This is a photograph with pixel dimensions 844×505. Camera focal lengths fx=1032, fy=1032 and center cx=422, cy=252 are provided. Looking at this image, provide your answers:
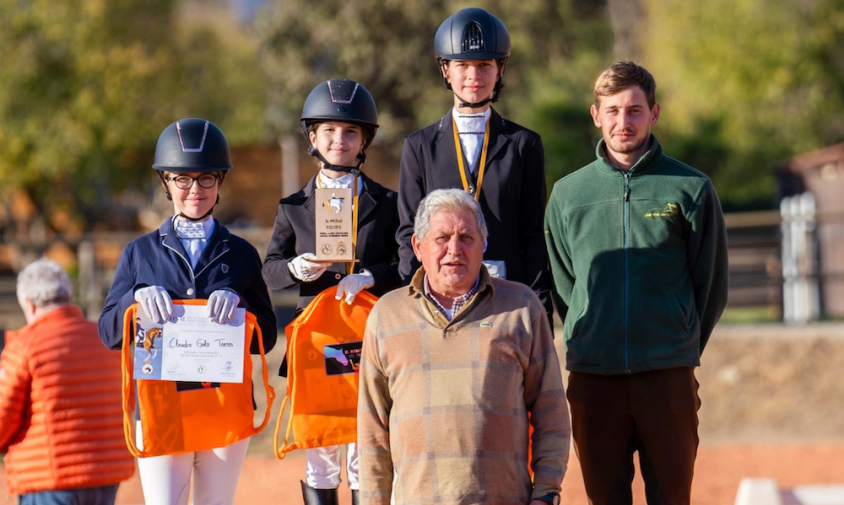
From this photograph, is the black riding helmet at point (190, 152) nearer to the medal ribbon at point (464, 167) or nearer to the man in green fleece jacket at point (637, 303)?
the medal ribbon at point (464, 167)

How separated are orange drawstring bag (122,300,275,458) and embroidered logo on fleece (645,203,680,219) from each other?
1.57 m

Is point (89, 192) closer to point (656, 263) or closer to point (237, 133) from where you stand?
point (237, 133)

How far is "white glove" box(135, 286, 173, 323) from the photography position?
3.78 metres

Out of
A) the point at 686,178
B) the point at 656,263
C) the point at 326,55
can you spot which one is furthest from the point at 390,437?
the point at 326,55

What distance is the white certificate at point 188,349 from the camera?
3854 millimetres

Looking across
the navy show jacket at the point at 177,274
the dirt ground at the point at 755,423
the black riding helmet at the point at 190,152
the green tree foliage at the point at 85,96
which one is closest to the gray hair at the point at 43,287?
the navy show jacket at the point at 177,274

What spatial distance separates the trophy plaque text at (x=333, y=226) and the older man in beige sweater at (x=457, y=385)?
51 cm

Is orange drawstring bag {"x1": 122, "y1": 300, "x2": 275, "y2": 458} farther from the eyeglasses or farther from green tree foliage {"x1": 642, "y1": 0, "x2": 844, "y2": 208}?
green tree foliage {"x1": 642, "y1": 0, "x2": 844, "y2": 208}

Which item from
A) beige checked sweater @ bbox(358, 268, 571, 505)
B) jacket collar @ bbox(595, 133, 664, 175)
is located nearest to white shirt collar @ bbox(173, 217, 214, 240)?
beige checked sweater @ bbox(358, 268, 571, 505)

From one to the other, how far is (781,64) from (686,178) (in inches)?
888

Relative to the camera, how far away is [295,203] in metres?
4.32

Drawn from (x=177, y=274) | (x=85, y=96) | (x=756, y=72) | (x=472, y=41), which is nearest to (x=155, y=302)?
(x=177, y=274)

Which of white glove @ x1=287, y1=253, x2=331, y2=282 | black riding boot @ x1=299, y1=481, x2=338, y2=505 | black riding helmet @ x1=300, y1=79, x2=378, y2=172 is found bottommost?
black riding boot @ x1=299, y1=481, x2=338, y2=505

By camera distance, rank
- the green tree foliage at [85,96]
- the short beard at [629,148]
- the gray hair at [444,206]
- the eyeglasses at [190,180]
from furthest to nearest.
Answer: the green tree foliage at [85,96]
the eyeglasses at [190,180]
the short beard at [629,148]
the gray hair at [444,206]
